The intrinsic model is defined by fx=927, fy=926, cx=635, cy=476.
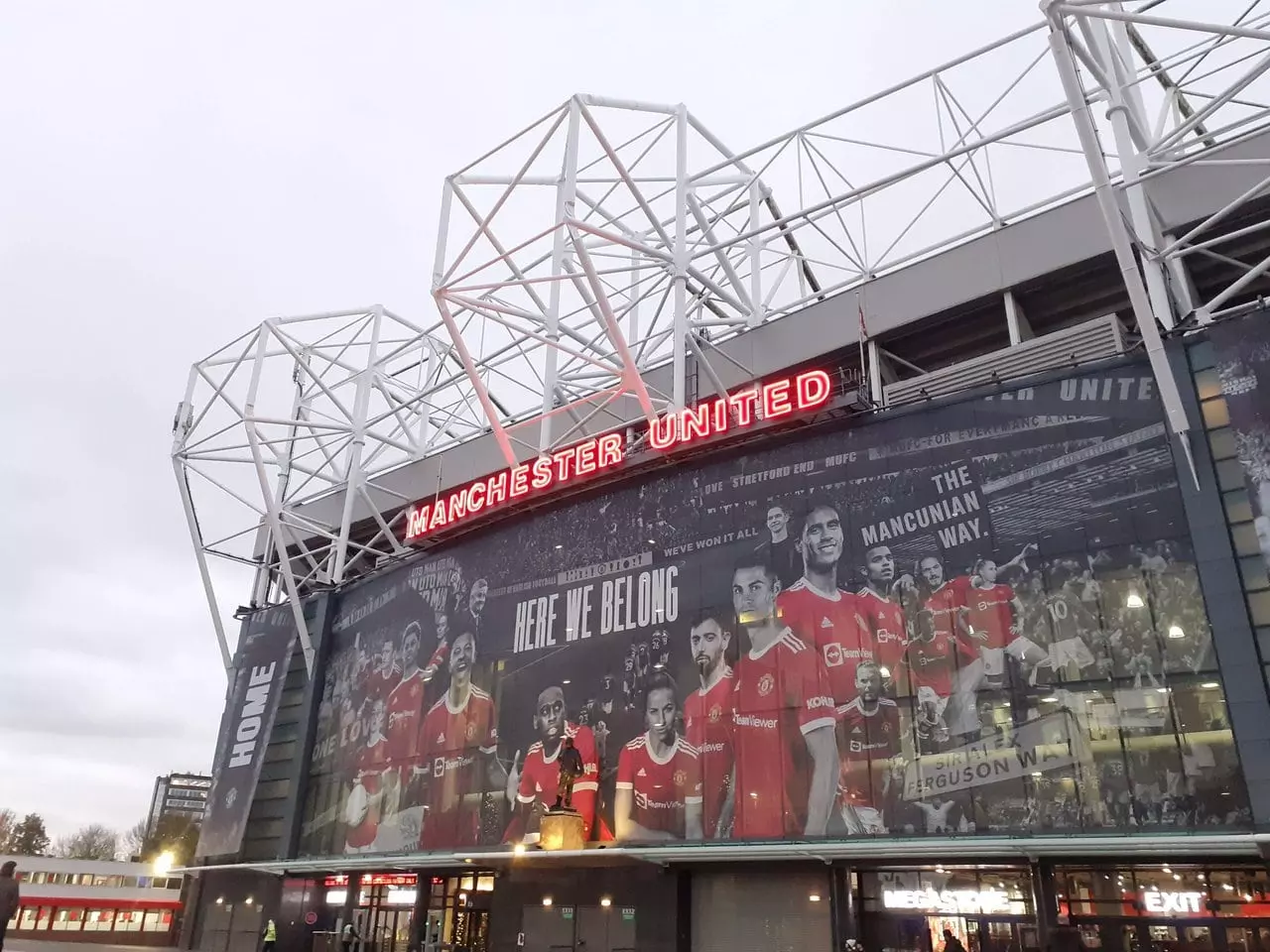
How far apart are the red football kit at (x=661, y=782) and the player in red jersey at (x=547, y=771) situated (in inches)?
45.3

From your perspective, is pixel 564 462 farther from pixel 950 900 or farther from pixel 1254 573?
pixel 1254 573

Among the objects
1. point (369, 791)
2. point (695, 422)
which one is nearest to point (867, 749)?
point (695, 422)

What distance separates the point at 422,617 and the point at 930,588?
66.9 ft

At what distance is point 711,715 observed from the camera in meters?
26.3

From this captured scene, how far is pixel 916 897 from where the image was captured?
2231 centimetres

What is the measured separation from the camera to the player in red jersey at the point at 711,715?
1004 inches

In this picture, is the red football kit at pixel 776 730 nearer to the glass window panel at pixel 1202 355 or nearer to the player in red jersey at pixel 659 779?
the player in red jersey at pixel 659 779

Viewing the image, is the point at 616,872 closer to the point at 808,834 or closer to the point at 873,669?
the point at 808,834

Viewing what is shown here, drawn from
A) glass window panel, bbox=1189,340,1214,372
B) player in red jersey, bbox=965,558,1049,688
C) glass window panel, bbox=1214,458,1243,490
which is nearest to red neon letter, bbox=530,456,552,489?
player in red jersey, bbox=965,558,1049,688

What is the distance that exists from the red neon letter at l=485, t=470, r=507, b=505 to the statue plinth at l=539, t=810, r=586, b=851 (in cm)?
1159

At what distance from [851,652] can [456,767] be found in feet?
49.6

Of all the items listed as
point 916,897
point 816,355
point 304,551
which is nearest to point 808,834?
point 916,897

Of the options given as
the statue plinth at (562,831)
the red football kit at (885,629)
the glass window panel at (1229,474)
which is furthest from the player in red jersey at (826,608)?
the glass window panel at (1229,474)

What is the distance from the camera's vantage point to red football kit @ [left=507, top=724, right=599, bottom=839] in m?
27.9
